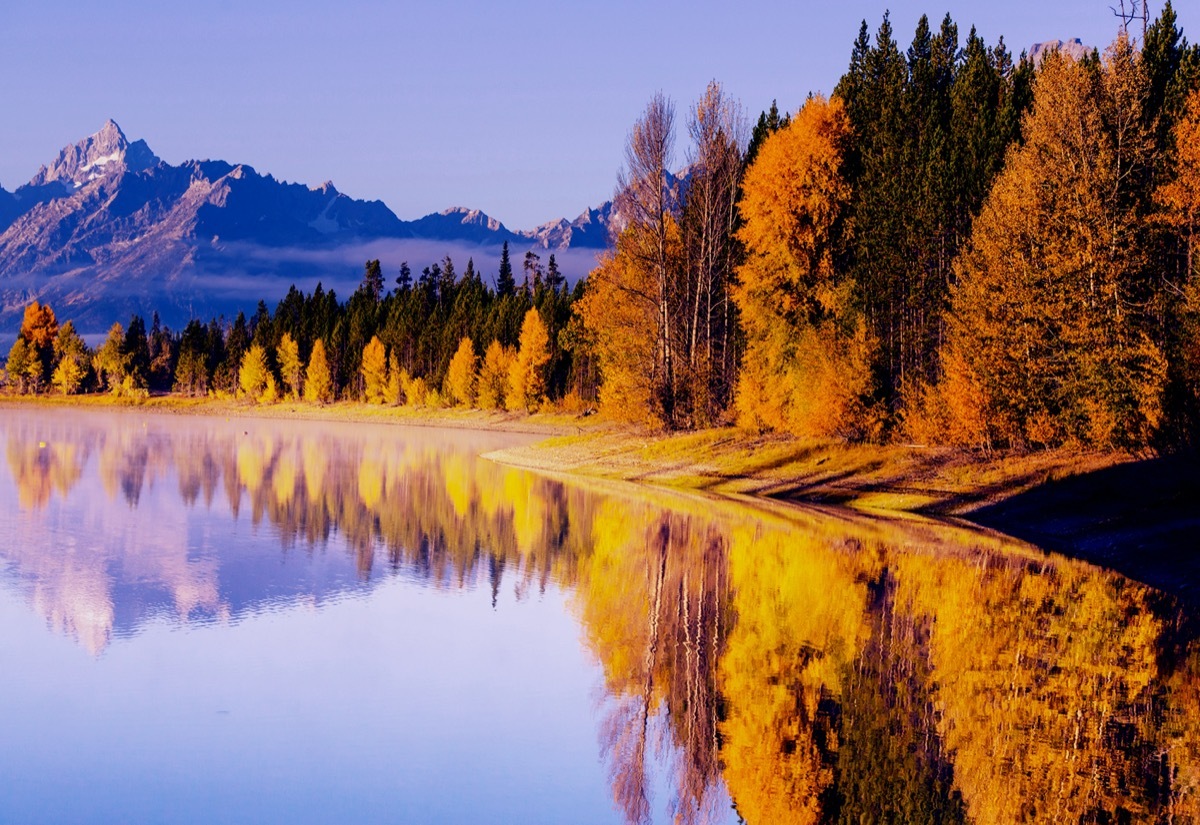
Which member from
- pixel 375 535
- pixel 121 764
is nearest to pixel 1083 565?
pixel 375 535

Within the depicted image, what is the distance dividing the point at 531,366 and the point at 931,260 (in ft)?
224

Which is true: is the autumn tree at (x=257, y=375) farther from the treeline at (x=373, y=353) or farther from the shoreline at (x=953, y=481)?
the shoreline at (x=953, y=481)

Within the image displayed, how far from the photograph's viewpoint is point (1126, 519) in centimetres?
3288

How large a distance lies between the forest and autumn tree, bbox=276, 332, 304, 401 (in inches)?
3481

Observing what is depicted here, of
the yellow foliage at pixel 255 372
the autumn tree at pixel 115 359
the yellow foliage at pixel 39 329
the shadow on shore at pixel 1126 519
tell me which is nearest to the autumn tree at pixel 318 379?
the yellow foliage at pixel 255 372

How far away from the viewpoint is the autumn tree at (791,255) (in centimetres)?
5388

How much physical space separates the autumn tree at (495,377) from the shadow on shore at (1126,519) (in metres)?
92.0

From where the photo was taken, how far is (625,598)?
23938 millimetres

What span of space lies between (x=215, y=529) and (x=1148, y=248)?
32.9 m

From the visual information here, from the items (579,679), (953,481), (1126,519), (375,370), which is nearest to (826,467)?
(953,481)

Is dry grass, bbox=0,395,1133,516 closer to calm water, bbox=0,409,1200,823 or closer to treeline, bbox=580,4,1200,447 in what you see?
treeline, bbox=580,4,1200,447

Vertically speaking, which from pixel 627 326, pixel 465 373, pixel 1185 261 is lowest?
pixel 465 373

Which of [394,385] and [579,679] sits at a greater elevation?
[394,385]

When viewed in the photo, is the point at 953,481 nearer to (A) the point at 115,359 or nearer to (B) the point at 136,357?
(A) the point at 115,359
